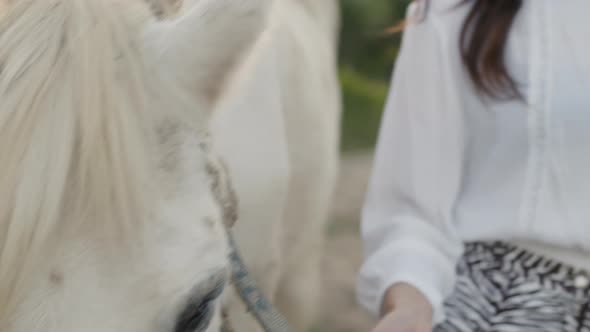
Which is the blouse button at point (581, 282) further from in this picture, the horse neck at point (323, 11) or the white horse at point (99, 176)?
the horse neck at point (323, 11)

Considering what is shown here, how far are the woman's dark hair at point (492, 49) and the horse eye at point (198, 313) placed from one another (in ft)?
1.68

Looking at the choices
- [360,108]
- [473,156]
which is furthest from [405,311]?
[360,108]

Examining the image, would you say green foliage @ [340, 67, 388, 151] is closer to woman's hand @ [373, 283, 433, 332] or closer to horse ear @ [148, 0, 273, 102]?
woman's hand @ [373, 283, 433, 332]

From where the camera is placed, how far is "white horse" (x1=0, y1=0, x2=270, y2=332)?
29.6 inches

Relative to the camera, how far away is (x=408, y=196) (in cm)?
123

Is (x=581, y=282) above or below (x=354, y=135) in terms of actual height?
above

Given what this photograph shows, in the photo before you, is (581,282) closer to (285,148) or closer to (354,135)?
(285,148)

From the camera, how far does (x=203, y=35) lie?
907 mm

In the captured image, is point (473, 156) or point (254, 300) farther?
point (473, 156)

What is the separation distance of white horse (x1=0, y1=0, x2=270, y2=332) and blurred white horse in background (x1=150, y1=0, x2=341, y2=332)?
0.51 feet

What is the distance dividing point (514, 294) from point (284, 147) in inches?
25.4

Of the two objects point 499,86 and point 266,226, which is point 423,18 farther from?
point 266,226

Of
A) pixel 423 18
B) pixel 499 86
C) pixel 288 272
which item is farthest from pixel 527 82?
pixel 288 272

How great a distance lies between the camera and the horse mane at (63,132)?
2.46 feet
